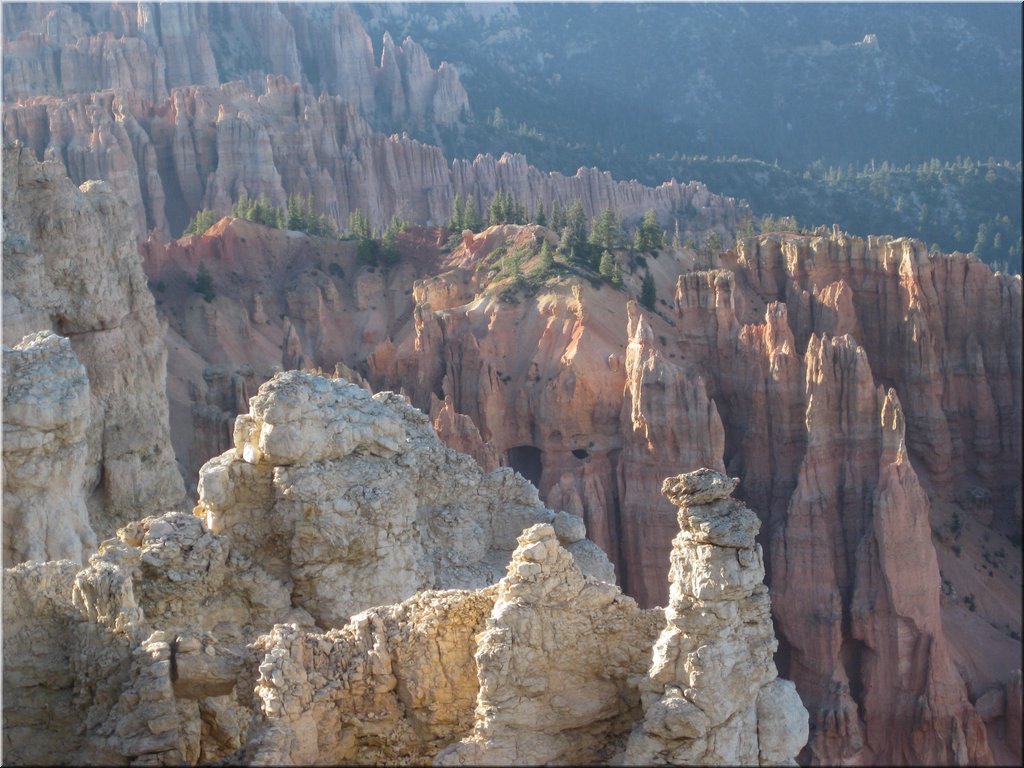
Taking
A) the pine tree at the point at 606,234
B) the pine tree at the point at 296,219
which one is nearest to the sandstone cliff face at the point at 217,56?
the pine tree at the point at 296,219

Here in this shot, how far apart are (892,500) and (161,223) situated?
169ft

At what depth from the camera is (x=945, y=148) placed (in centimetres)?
14162

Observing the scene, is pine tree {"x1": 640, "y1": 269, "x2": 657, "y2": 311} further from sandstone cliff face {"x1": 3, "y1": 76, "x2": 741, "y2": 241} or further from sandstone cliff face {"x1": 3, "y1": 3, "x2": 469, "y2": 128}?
sandstone cliff face {"x1": 3, "y1": 3, "x2": 469, "y2": 128}

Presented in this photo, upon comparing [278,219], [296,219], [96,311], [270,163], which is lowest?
[296,219]

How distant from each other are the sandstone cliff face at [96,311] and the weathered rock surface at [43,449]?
534cm

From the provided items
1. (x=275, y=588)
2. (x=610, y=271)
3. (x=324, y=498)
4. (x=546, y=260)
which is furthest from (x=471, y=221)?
(x=275, y=588)

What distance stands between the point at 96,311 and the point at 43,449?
8.69m

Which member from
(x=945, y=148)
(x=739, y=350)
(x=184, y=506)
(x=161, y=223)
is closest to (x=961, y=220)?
(x=945, y=148)

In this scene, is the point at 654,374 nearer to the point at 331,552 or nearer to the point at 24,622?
the point at 331,552

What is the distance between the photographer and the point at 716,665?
1063 cm

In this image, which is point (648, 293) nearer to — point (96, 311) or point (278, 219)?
point (278, 219)

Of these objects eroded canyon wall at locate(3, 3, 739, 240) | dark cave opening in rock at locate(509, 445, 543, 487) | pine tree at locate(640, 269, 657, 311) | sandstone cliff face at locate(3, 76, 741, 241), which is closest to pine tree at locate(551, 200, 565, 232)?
pine tree at locate(640, 269, 657, 311)

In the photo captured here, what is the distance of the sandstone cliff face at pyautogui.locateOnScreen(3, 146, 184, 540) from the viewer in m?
24.3

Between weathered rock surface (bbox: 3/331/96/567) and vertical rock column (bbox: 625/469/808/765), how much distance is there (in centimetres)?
919
